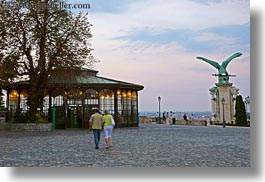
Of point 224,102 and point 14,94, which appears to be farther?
point 224,102

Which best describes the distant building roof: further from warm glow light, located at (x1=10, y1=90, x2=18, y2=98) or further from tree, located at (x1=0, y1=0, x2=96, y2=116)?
warm glow light, located at (x1=10, y1=90, x2=18, y2=98)

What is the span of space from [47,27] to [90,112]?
6.68 m

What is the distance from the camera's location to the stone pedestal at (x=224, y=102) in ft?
95.5

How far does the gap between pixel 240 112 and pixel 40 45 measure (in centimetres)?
1354

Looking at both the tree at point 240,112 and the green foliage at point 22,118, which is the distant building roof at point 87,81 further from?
the tree at point 240,112

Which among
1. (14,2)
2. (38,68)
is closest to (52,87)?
(38,68)

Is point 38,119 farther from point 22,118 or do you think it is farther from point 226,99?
point 226,99

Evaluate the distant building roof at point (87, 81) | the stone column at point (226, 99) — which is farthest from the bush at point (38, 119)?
the stone column at point (226, 99)

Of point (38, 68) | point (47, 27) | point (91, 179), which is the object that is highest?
point (47, 27)

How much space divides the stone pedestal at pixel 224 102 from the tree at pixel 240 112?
1.79m

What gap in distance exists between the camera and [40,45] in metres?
20.6

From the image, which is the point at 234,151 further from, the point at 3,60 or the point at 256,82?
the point at 3,60

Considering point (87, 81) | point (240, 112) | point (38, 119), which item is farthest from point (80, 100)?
point (240, 112)

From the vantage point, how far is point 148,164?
916 cm
